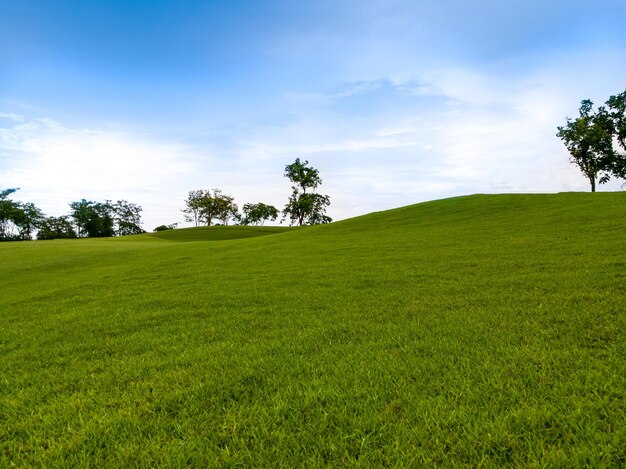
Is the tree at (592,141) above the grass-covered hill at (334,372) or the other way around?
above

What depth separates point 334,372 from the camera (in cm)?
384

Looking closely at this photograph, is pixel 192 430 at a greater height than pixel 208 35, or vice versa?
pixel 208 35

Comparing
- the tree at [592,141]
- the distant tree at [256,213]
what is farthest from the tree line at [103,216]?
the tree at [592,141]

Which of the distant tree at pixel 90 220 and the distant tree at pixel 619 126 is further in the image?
the distant tree at pixel 90 220

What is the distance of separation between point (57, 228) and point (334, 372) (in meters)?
130

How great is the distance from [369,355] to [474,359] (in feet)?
3.96

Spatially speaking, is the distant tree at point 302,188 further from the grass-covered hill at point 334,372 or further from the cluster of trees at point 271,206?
the grass-covered hill at point 334,372

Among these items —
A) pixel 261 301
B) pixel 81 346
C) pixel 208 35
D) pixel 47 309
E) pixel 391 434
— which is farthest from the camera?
pixel 208 35

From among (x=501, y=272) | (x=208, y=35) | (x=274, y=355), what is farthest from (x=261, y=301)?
(x=208, y=35)

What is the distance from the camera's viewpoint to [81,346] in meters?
5.34

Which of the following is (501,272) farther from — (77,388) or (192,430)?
(77,388)

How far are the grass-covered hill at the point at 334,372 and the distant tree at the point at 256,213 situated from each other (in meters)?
103

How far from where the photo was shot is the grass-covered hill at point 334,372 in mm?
2684

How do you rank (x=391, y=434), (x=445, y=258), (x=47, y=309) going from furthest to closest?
(x=445, y=258), (x=47, y=309), (x=391, y=434)
